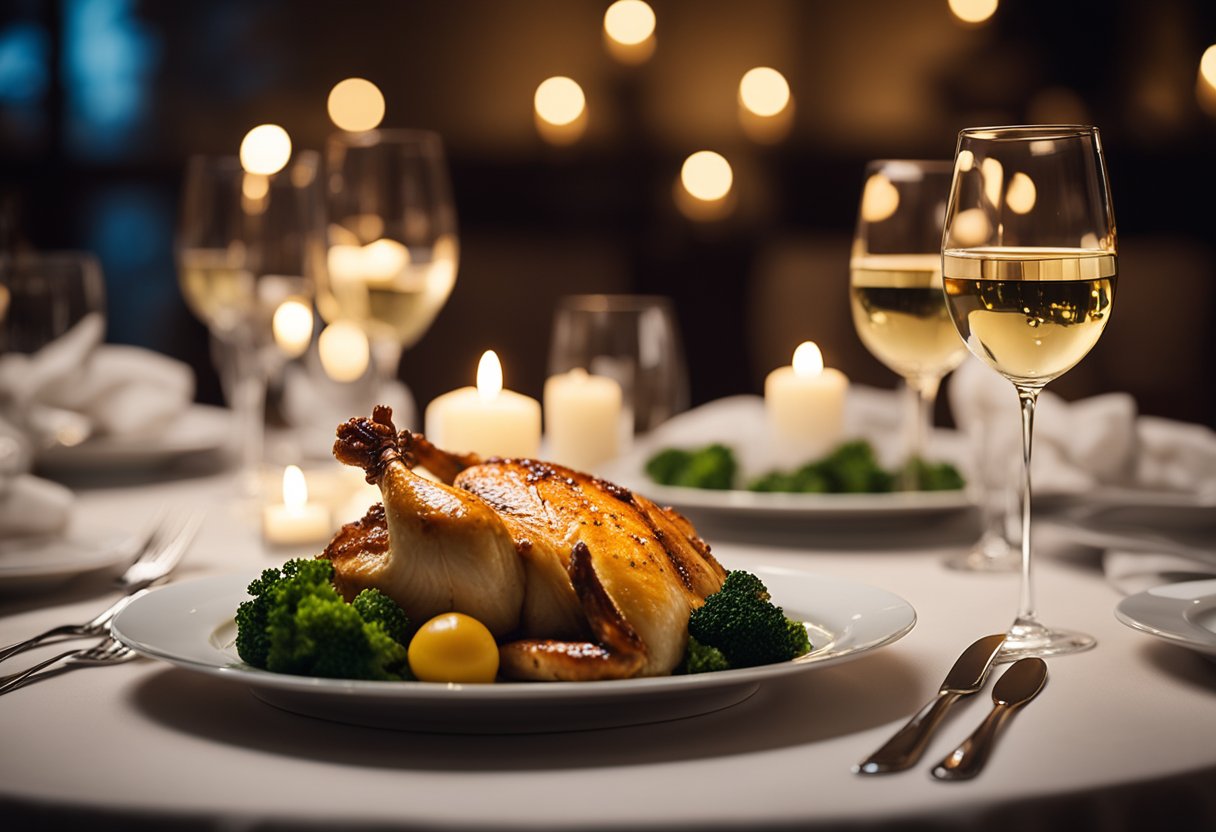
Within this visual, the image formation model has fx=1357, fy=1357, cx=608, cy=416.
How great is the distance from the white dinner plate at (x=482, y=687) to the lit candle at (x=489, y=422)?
83 cm

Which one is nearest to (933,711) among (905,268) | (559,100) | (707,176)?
(905,268)

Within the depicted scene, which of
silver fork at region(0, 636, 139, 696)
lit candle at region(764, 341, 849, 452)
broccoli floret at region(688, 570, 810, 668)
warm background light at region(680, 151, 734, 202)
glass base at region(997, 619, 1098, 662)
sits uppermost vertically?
warm background light at region(680, 151, 734, 202)

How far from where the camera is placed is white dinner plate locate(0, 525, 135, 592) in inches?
63.8

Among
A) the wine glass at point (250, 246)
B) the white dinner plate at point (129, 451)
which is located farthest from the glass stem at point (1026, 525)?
the white dinner plate at point (129, 451)

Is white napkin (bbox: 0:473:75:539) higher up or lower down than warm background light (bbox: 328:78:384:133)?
lower down

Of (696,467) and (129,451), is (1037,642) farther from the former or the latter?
(129,451)

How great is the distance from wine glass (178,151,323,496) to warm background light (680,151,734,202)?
3313mm

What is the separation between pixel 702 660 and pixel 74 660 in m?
0.63

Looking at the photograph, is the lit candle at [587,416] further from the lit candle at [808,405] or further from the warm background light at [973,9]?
the warm background light at [973,9]

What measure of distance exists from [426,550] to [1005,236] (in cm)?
70

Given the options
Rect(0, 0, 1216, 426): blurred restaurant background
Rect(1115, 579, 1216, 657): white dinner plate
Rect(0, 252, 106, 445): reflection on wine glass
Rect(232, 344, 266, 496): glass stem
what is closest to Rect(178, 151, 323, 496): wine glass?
Rect(232, 344, 266, 496): glass stem

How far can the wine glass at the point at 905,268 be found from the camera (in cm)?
204

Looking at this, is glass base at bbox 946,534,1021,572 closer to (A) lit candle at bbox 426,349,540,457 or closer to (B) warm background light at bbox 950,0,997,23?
(A) lit candle at bbox 426,349,540,457

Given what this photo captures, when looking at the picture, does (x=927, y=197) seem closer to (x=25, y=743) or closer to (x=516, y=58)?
(x=25, y=743)
